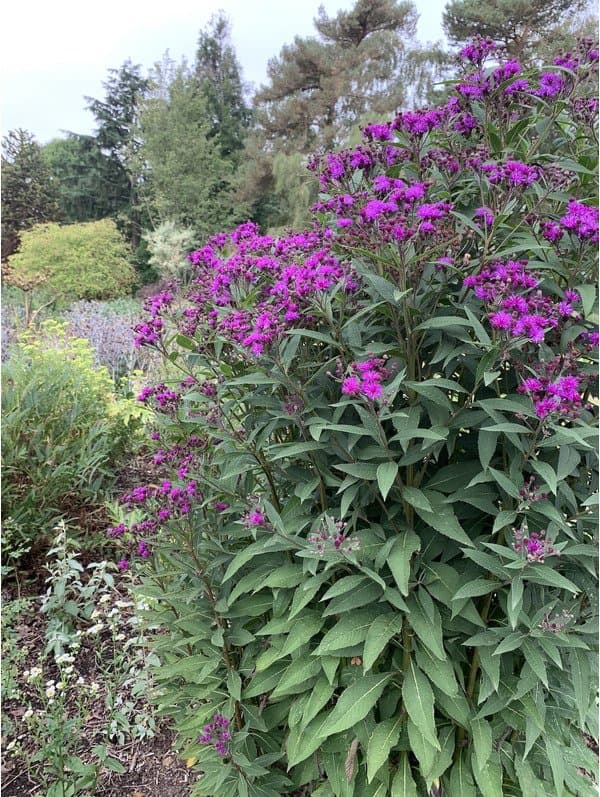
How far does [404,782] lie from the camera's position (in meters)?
1.49

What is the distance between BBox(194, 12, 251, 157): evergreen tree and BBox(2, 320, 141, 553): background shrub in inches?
906

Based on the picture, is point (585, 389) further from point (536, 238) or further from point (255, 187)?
point (255, 187)

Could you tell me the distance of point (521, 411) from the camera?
46.4 inches

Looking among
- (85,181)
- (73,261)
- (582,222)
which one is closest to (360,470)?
(582,222)

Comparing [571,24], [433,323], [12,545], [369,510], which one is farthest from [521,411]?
[571,24]

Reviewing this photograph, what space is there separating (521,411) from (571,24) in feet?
52.8

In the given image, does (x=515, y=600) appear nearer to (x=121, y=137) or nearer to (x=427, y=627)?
(x=427, y=627)

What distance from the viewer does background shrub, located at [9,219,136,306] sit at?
15.5 metres

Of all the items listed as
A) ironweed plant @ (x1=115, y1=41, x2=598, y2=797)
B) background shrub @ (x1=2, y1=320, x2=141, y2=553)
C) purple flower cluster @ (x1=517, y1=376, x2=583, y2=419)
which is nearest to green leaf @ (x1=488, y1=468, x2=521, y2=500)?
ironweed plant @ (x1=115, y1=41, x2=598, y2=797)

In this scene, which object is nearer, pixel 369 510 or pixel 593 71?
pixel 593 71

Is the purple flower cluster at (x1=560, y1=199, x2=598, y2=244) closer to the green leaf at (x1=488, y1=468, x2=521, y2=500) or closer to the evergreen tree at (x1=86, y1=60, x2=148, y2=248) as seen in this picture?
the green leaf at (x1=488, y1=468, x2=521, y2=500)

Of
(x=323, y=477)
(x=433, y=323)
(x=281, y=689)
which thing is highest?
(x=433, y=323)

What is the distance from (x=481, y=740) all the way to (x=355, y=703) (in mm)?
304

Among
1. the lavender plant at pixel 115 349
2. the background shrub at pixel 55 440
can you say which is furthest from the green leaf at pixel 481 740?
the lavender plant at pixel 115 349
